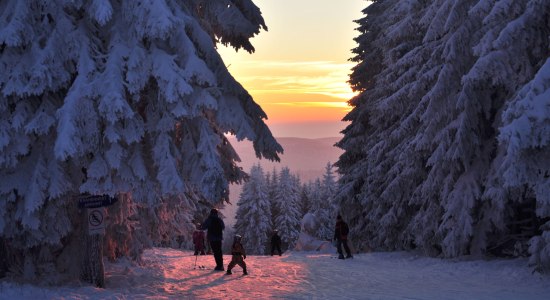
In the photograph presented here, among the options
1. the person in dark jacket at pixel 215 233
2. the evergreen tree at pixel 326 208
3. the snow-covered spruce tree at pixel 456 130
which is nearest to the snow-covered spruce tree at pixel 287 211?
the evergreen tree at pixel 326 208

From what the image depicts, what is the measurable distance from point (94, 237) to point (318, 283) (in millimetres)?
5094

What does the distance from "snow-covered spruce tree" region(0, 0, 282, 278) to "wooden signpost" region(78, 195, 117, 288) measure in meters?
0.41

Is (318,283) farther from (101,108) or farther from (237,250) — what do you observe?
(101,108)

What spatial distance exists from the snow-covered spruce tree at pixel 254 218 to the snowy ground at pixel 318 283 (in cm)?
4637

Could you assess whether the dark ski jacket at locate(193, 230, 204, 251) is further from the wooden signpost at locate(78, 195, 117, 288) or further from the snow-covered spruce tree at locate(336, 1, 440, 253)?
the wooden signpost at locate(78, 195, 117, 288)

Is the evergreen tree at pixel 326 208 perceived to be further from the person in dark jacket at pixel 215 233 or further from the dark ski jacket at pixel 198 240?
the person in dark jacket at pixel 215 233

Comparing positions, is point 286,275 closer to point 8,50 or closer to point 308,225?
point 8,50

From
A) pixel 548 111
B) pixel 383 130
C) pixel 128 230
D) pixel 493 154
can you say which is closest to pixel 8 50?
pixel 128 230

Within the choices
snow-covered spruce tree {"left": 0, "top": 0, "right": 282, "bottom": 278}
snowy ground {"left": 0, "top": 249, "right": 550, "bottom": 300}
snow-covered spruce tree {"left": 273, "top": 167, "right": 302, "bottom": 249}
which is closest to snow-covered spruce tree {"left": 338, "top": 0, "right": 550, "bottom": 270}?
snowy ground {"left": 0, "top": 249, "right": 550, "bottom": 300}

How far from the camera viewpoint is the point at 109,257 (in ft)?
41.0

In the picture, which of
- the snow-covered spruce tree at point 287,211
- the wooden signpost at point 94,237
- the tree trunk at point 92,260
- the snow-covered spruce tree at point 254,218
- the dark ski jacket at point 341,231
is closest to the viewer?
the wooden signpost at point 94,237

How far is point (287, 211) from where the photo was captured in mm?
66625

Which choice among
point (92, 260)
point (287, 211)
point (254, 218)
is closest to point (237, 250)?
point (92, 260)

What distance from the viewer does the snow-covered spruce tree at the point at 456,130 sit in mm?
12227
